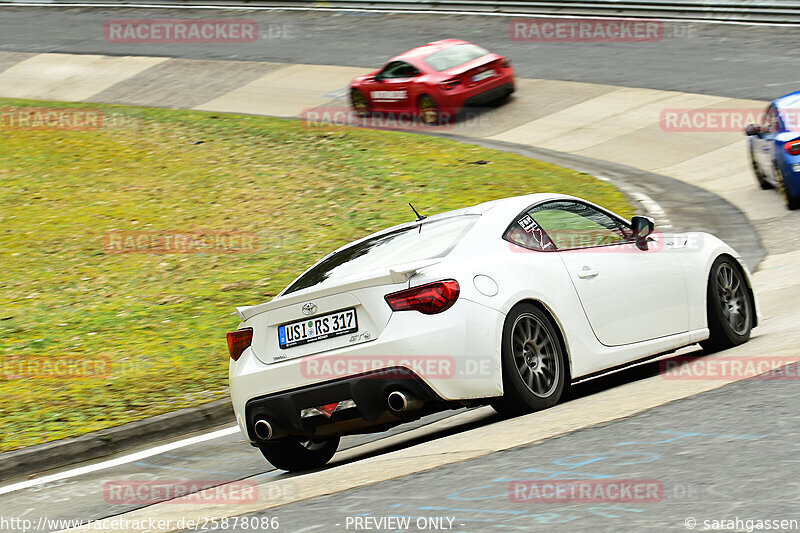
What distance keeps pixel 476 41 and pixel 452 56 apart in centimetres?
588

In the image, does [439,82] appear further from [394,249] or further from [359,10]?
[394,249]

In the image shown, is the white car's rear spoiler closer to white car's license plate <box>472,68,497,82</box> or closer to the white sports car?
the white sports car

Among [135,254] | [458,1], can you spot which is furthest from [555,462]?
[458,1]

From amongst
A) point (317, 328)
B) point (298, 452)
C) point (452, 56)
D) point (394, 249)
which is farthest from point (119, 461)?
point (452, 56)

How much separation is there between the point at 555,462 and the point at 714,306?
3.39 meters

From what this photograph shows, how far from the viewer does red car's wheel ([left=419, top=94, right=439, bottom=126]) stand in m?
23.6

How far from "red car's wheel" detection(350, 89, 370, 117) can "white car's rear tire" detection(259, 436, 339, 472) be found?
17.7 meters

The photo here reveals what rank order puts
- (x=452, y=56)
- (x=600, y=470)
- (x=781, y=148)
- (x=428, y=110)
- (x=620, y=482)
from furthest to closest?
(x=428, y=110)
(x=452, y=56)
(x=781, y=148)
(x=600, y=470)
(x=620, y=482)

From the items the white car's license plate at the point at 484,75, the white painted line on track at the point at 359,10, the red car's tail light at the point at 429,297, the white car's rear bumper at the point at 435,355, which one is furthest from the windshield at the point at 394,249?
the white painted line on track at the point at 359,10

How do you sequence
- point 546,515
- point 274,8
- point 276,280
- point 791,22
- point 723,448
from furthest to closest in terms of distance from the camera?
1. point 274,8
2. point 791,22
3. point 276,280
4. point 723,448
5. point 546,515

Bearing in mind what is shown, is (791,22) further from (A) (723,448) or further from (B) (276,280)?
(A) (723,448)

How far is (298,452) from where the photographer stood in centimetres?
736

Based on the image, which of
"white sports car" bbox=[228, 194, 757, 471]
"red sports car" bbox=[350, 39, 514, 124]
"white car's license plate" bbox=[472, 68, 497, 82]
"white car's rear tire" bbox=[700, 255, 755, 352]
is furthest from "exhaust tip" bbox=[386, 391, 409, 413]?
"white car's license plate" bbox=[472, 68, 497, 82]

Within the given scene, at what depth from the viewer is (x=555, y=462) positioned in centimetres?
553
